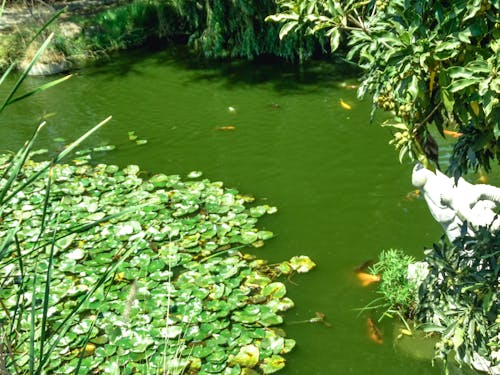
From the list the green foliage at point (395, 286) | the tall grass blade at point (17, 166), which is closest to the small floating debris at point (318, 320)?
the green foliage at point (395, 286)

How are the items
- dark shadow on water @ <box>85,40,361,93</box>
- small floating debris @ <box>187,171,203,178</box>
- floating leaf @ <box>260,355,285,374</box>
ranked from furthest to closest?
dark shadow on water @ <box>85,40,361,93</box>
small floating debris @ <box>187,171,203,178</box>
floating leaf @ <box>260,355,285,374</box>

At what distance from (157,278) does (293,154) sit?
2.76 m

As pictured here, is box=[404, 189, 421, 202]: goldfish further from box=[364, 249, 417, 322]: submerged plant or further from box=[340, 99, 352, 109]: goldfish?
box=[340, 99, 352, 109]: goldfish

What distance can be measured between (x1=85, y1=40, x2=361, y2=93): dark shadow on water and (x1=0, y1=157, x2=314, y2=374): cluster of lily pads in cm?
335

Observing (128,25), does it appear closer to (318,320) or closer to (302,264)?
(302,264)

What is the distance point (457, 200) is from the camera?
3.91 m

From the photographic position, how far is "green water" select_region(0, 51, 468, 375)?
172 inches

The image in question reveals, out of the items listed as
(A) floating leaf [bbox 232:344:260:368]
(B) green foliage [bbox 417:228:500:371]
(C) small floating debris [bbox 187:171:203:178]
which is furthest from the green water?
(B) green foliage [bbox 417:228:500:371]

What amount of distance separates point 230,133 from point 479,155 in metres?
5.31

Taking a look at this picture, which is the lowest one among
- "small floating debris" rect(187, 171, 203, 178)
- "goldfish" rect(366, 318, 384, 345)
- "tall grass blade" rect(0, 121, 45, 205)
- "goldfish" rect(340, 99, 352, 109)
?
"goldfish" rect(366, 318, 384, 345)

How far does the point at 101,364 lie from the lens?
389 centimetres

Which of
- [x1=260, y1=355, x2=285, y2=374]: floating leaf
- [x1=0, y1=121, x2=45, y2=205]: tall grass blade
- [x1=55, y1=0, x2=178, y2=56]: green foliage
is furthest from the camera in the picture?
[x1=55, y1=0, x2=178, y2=56]: green foliage

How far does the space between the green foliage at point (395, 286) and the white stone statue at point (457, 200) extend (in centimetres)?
52

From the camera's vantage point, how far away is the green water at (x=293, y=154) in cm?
438
